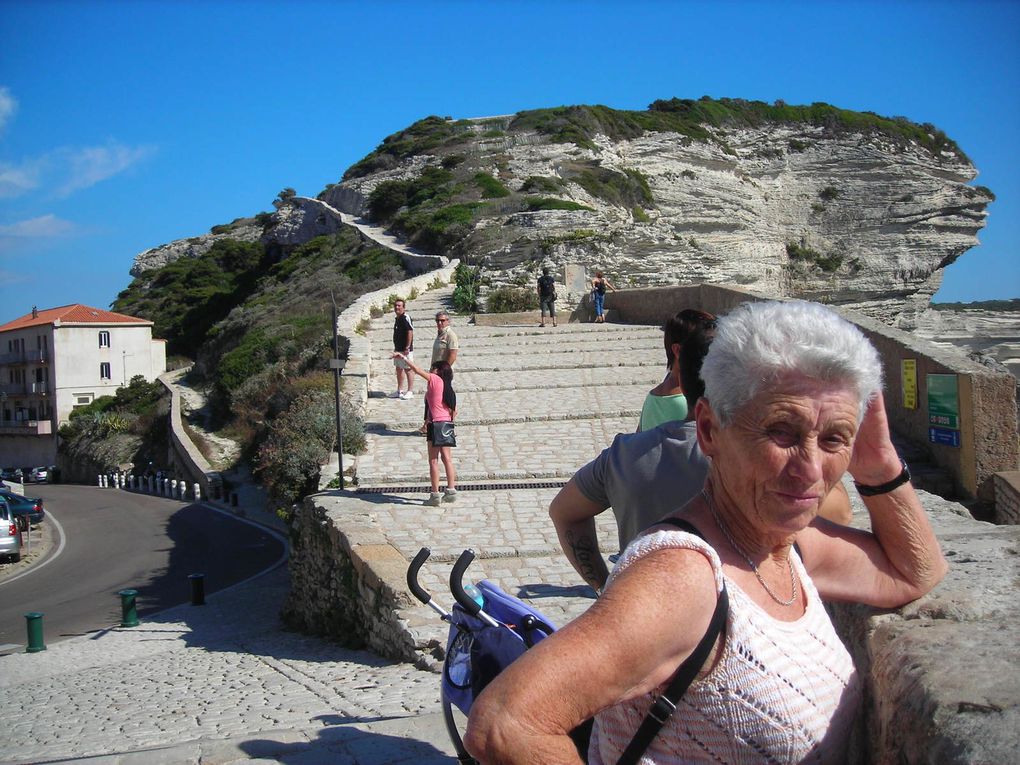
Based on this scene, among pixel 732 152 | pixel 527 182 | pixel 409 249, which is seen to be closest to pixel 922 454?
pixel 409 249

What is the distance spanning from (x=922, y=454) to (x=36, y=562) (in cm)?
1839

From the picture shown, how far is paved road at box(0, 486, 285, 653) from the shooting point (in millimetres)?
13685

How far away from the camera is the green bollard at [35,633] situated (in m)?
11.0

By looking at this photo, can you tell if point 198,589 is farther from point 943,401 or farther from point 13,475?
point 13,475

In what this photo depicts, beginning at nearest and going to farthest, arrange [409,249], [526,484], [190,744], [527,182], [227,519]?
[190,744] < [526,484] < [227,519] < [409,249] < [527,182]

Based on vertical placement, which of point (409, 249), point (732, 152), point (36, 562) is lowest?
point (36, 562)

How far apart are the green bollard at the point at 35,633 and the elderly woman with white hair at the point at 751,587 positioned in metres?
11.1

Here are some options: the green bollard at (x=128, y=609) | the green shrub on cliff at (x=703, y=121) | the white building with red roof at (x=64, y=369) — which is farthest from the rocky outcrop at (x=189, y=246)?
the green bollard at (x=128, y=609)

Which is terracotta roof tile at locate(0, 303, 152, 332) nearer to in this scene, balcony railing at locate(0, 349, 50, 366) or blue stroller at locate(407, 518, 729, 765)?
balcony railing at locate(0, 349, 50, 366)

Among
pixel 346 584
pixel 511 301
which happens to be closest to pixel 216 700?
pixel 346 584

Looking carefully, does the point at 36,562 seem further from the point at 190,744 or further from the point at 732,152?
the point at 732,152

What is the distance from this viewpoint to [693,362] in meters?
3.20

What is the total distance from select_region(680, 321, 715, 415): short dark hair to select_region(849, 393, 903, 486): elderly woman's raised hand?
0.91 metres

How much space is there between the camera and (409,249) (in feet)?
135
